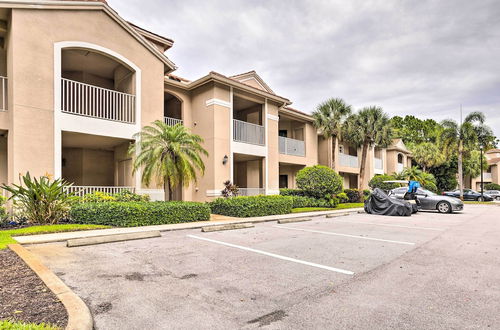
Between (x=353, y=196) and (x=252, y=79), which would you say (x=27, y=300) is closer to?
(x=252, y=79)

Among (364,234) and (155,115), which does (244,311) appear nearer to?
(364,234)

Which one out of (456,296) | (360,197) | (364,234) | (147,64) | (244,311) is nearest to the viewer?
(244,311)

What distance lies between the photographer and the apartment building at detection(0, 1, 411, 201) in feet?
34.5

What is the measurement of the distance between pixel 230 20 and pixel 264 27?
156 centimetres

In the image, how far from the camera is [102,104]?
13797mm

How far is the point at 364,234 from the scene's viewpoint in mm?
9344

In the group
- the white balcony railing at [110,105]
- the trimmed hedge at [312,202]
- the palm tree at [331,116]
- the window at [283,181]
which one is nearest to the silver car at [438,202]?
the trimmed hedge at [312,202]

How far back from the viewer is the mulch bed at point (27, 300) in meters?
3.06

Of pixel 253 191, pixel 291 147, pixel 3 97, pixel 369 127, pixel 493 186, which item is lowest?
pixel 493 186

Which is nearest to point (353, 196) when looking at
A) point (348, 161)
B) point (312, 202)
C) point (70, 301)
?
point (348, 161)

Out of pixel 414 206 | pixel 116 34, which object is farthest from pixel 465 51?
pixel 116 34

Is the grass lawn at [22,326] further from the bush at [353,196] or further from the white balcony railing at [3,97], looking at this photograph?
the bush at [353,196]

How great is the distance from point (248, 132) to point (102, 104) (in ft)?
26.3

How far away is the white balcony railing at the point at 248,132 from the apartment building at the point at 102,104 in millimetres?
61
